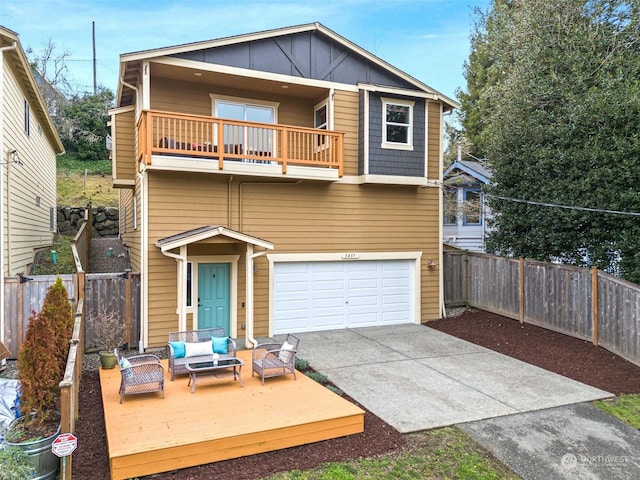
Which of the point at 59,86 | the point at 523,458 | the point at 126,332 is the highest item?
the point at 59,86

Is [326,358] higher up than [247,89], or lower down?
lower down

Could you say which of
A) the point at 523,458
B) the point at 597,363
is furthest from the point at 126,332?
Answer: the point at 597,363

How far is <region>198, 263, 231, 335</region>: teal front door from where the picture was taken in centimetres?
1050

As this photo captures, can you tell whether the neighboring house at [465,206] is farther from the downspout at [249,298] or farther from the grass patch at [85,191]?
the grass patch at [85,191]

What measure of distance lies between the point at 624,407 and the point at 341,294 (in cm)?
684

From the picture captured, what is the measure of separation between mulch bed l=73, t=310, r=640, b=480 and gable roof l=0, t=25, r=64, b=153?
22.1 feet

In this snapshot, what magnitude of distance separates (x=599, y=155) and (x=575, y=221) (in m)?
1.72

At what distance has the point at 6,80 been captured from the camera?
31.2 ft

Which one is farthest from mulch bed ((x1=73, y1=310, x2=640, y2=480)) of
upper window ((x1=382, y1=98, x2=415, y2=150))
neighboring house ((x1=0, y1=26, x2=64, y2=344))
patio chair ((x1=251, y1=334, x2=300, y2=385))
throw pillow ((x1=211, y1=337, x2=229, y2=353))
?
upper window ((x1=382, y1=98, x2=415, y2=150))

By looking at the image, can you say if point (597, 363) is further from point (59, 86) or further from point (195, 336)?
point (59, 86)

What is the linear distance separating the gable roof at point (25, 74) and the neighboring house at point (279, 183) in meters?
2.04

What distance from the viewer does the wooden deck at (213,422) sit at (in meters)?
4.97

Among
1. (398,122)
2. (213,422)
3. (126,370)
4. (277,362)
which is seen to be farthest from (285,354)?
(398,122)

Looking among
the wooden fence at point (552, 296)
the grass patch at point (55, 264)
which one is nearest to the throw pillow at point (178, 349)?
the grass patch at point (55, 264)
